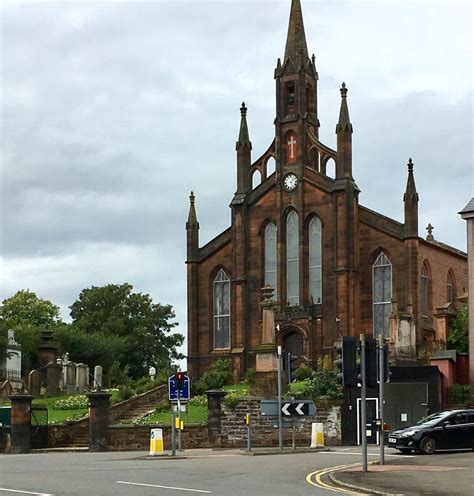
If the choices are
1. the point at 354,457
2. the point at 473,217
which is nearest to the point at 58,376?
the point at 473,217

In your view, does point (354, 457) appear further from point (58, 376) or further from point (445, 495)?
point (58, 376)

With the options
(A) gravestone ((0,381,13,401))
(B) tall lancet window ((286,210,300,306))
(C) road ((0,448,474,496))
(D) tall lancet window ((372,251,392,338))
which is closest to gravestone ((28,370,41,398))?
(A) gravestone ((0,381,13,401))

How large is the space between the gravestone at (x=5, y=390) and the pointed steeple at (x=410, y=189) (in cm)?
2402

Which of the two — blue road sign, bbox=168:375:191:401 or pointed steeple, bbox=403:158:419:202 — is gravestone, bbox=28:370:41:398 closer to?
pointed steeple, bbox=403:158:419:202

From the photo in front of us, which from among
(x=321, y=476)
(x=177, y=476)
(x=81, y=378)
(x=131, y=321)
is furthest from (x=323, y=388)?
(x=131, y=321)

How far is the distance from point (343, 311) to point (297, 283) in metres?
4.36

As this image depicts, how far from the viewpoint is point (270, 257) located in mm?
68938

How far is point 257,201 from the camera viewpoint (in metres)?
69.8

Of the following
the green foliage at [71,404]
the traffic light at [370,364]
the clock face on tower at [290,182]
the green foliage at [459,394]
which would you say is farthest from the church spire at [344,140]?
the traffic light at [370,364]

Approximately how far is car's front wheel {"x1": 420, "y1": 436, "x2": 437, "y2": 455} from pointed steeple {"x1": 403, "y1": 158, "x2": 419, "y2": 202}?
32159mm

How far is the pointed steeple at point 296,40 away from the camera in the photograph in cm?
6975

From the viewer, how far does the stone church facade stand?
213 feet

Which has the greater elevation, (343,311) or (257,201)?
(257,201)

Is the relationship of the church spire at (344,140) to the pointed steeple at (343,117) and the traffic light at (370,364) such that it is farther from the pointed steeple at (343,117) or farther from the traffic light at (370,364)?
the traffic light at (370,364)
